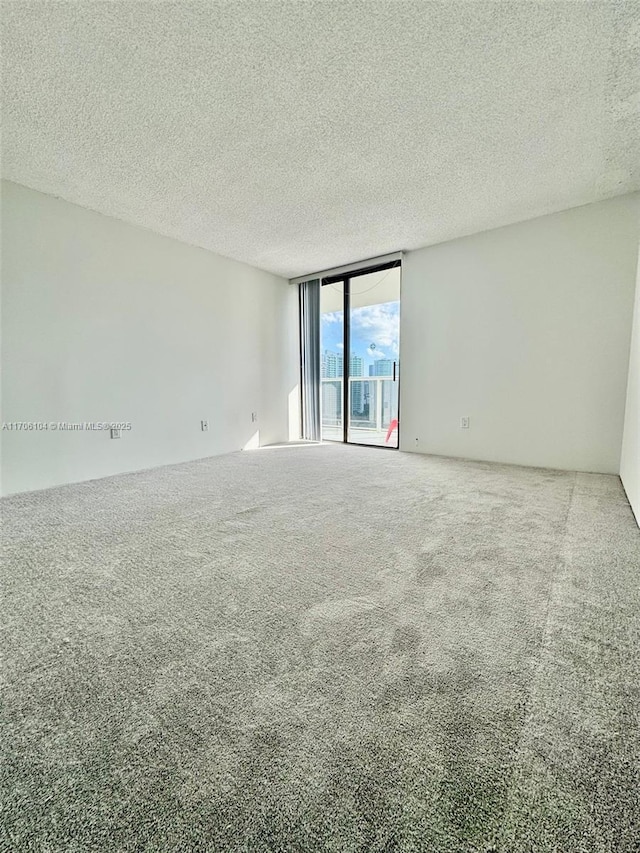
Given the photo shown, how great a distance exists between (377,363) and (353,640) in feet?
15.8

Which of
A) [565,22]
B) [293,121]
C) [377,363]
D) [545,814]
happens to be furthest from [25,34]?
[377,363]

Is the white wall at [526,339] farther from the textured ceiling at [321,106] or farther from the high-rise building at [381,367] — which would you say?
the high-rise building at [381,367]

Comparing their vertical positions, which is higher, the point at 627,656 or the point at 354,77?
the point at 354,77

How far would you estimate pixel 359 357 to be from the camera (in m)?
5.47

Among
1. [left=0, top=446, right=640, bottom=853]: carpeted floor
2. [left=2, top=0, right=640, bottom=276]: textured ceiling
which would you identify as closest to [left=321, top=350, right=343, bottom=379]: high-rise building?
[left=2, top=0, right=640, bottom=276]: textured ceiling

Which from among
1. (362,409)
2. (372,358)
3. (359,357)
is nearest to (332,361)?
(359,357)

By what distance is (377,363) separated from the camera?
18.5 ft

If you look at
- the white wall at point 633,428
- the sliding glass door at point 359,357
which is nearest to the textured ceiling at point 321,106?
the white wall at point 633,428

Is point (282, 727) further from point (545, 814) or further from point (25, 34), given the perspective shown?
point (25, 34)

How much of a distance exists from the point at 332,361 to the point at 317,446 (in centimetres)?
139

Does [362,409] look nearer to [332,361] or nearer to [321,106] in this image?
[332,361]

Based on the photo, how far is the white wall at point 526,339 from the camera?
3.19m
